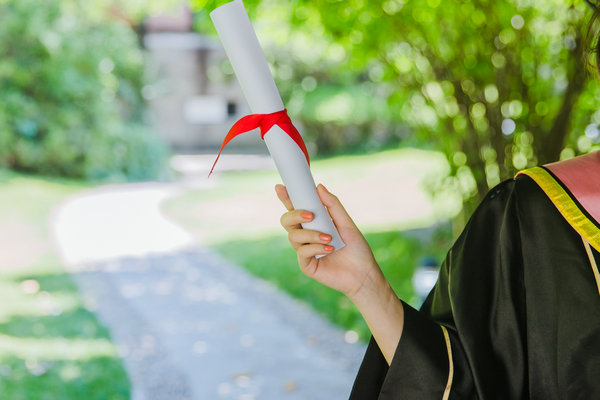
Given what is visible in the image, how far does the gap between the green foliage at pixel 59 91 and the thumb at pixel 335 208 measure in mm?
13306

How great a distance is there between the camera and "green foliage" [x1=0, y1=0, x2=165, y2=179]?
13.3 metres

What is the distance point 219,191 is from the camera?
43.7 ft

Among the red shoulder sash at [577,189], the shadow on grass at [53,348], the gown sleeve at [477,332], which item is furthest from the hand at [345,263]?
the shadow on grass at [53,348]

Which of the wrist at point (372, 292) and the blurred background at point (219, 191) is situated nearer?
the wrist at point (372, 292)

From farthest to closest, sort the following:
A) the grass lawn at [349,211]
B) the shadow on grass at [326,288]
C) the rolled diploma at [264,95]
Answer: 1. the grass lawn at [349,211]
2. the shadow on grass at [326,288]
3. the rolled diploma at [264,95]

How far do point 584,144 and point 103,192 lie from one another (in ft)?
34.7

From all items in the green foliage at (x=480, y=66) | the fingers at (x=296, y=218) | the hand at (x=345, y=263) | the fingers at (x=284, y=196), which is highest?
the green foliage at (x=480, y=66)

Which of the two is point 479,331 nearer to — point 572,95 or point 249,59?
point 249,59

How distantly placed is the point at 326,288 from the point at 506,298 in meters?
5.44

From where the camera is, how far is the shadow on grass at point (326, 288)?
5934mm

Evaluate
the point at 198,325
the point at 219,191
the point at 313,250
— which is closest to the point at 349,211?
the point at 219,191

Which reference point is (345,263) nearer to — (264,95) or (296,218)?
(296,218)

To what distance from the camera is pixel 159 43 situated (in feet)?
72.9

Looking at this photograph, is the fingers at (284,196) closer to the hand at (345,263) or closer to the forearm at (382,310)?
the hand at (345,263)
